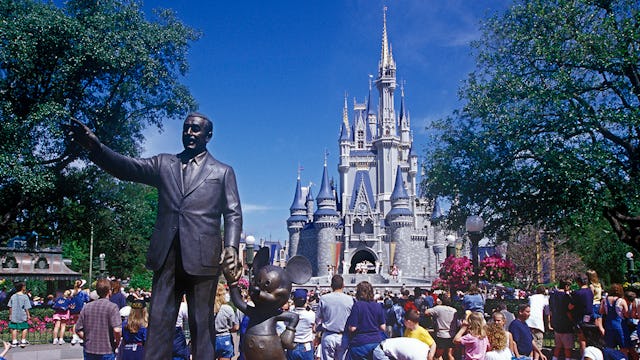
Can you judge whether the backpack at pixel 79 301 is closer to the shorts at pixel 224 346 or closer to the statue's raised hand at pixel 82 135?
the shorts at pixel 224 346

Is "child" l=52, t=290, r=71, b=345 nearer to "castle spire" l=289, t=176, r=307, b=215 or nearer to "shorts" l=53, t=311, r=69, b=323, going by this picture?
"shorts" l=53, t=311, r=69, b=323

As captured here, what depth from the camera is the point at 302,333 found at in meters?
7.58

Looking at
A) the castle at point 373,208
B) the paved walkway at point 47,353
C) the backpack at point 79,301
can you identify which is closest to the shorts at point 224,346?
the paved walkway at point 47,353

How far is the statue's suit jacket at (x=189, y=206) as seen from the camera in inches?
175

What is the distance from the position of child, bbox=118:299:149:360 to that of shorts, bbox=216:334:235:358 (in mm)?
1019

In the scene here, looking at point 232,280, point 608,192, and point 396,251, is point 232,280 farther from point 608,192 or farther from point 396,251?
point 396,251

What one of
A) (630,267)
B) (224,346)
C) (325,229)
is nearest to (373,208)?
(325,229)

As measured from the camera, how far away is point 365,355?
23.7 ft

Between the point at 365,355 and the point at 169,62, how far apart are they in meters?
14.1

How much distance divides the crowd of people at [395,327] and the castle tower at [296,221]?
6541 cm

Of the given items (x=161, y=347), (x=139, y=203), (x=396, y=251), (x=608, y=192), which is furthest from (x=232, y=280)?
(x=396, y=251)

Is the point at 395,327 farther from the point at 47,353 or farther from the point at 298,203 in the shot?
the point at 298,203

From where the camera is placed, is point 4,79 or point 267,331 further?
point 4,79

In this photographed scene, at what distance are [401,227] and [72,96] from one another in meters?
56.4
